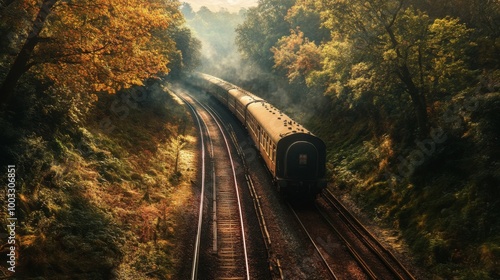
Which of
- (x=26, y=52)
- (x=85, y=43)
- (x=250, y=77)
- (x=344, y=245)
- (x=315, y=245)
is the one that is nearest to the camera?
(x=26, y=52)

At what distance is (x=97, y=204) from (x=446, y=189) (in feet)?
51.1

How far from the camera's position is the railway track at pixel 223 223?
12648mm

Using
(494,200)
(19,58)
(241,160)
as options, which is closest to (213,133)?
(241,160)

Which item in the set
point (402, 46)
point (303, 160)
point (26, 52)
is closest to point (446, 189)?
point (303, 160)

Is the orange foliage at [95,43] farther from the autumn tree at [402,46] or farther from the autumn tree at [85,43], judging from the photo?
the autumn tree at [402,46]

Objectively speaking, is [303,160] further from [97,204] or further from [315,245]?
[97,204]

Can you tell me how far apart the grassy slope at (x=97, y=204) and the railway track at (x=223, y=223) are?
1.07 metres

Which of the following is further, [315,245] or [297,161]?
[297,161]

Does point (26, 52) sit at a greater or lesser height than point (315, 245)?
greater

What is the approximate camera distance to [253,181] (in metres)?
21.4

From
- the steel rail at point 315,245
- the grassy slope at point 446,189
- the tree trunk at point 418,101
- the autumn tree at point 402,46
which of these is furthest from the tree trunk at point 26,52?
the grassy slope at point 446,189

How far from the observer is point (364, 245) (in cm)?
1444

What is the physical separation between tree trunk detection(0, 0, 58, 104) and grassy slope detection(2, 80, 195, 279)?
1.80m

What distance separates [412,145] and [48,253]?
17.8 meters
